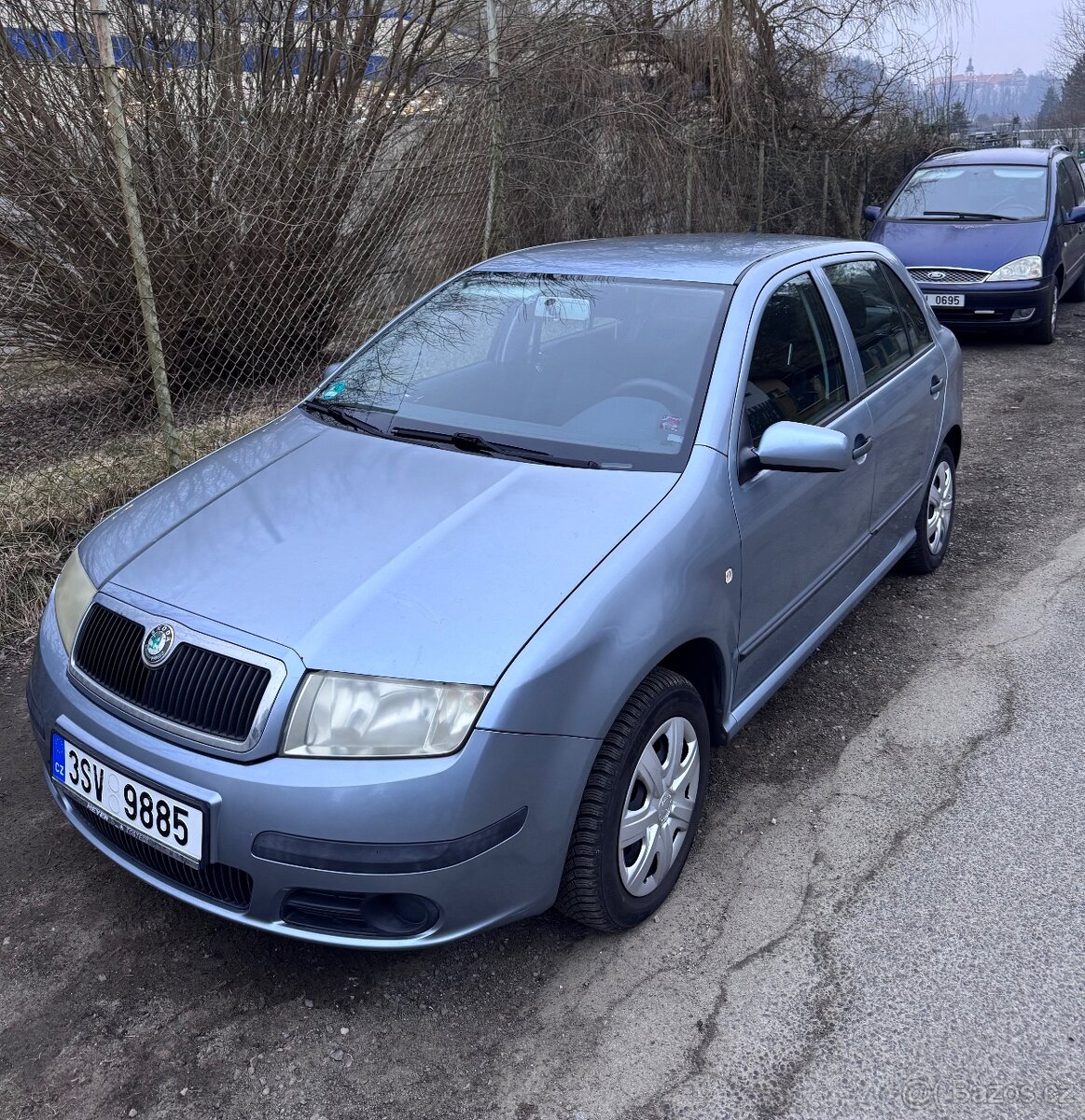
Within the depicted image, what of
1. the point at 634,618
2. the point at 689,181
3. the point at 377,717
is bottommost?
the point at 377,717

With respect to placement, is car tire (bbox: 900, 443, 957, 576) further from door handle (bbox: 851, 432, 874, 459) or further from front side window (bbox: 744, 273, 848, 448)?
front side window (bbox: 744, 273, 848, 448)

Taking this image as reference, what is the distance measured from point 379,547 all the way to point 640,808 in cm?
90

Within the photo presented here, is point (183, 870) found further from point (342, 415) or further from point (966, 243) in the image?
point (966, 243)

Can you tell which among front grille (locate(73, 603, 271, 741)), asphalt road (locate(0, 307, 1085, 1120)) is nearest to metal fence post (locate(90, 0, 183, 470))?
asphalt road (locate(0, 307, 1085, 1120))

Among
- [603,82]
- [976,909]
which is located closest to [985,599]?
[976,909]

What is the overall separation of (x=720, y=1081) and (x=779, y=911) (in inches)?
22.9

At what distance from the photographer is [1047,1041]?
2.23 meters

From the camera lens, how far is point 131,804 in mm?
2279

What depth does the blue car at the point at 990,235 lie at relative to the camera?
9.07 meters

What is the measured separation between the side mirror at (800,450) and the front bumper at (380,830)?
102cm

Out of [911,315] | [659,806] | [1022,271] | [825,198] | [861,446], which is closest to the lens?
[659,806]

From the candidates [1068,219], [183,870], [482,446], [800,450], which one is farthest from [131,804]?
[1068,219]

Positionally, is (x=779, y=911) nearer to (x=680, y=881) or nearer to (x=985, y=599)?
(x=680, y=881)

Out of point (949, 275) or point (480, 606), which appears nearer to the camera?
point (480, 606)
